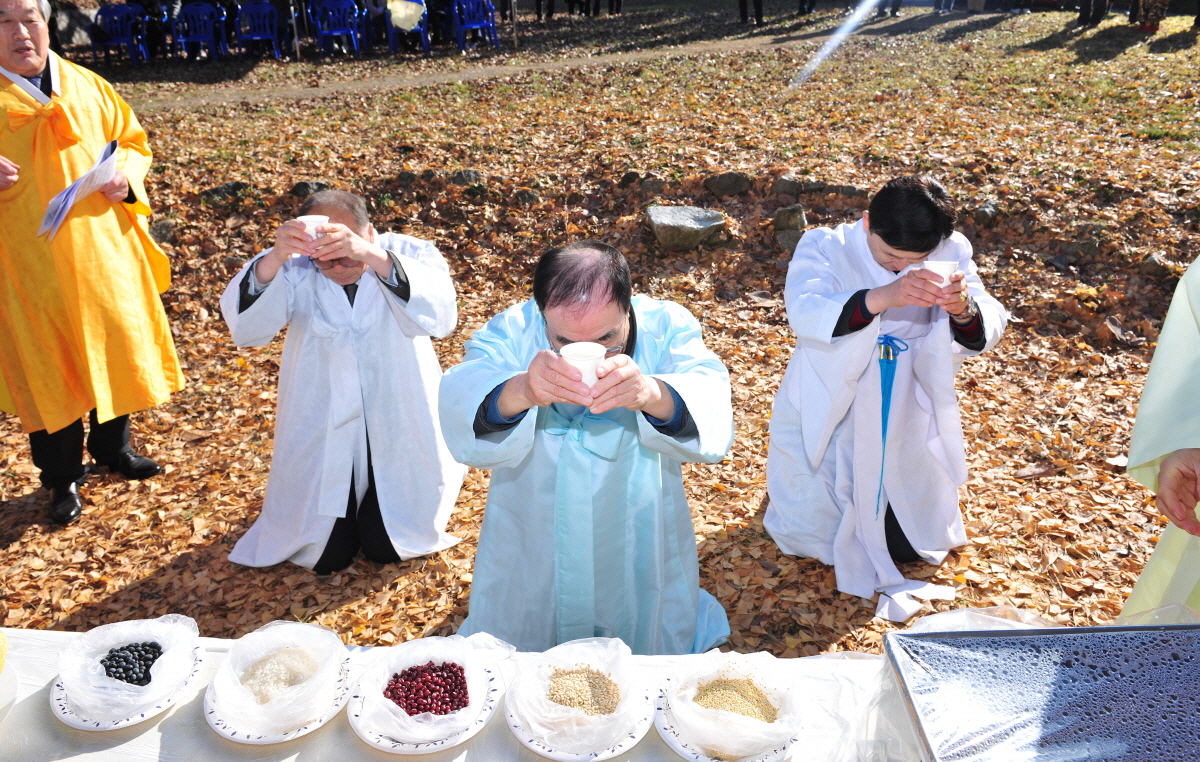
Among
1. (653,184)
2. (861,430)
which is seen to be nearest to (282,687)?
(861,430)

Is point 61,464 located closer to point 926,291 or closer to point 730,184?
point 926,291

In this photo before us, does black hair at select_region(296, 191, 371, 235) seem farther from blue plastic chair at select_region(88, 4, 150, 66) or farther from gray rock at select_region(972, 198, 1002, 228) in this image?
blue plastic chair at select_region(88, 4, 150, 66)

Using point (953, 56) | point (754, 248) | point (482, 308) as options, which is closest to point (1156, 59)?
point (953, 56)

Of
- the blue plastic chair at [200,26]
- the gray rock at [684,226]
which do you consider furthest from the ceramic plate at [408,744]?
the blue plastic chair at [200,26]

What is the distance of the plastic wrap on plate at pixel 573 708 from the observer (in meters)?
1.95

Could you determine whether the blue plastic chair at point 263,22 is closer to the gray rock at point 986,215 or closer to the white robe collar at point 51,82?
the white robe collar at point 51,82

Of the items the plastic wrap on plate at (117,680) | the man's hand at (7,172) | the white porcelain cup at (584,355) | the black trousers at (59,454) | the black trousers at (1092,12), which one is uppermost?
the black trousers at (1092,12)

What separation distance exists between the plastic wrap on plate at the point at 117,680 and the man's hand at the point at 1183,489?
9.51 ft

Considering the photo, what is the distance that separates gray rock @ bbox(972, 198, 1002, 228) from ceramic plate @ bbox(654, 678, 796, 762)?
7.48 m

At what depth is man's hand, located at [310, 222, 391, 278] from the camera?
11.0 feet

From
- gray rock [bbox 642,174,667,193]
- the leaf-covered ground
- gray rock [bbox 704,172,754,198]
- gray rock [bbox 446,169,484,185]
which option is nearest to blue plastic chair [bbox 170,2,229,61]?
the leaf-covered ground

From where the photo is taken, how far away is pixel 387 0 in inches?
696

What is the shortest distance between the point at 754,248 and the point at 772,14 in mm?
16846

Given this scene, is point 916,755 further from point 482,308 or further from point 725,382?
point 482,308
